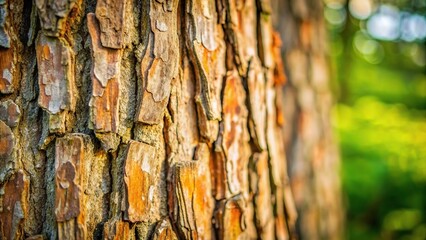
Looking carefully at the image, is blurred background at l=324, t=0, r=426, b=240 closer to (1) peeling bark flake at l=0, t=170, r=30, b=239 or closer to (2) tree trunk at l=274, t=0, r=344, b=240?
(2) tree trunk at l=274, t=0, r=344, b=240

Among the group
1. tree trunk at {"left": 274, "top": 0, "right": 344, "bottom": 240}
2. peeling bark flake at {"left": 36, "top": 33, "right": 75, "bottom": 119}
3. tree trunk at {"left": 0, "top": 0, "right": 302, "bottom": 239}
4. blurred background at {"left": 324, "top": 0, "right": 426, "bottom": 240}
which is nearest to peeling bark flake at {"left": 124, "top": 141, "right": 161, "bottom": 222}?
tree trunk at {"left": 0, "top": 0, "right": 302, "bottom": 239}

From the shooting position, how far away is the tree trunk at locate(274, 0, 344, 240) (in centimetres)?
188

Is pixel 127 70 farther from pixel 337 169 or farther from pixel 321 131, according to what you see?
pixel 337 169

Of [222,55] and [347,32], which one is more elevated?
[347,32]

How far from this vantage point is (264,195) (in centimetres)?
104

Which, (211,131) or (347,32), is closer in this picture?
(211,131)

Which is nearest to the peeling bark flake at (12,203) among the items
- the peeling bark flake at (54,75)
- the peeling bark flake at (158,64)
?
the peeling bark flake at (54,75)

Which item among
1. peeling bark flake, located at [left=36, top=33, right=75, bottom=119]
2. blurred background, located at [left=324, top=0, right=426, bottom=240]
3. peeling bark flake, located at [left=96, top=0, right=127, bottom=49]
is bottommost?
blurred background, located at [left=324, top=0, right=426, bottom=240]

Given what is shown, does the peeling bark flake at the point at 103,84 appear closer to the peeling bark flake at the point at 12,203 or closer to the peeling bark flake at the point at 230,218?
the peeling bark flake at the point at 12,203

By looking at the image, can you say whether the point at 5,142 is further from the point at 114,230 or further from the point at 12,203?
the point at 114,230

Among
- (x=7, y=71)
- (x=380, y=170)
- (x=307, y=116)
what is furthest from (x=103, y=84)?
(x=380, y=170)

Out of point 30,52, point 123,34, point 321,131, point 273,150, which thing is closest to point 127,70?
point 123,34

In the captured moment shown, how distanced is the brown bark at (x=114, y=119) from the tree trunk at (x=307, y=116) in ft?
3.32

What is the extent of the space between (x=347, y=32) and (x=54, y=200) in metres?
3.69
